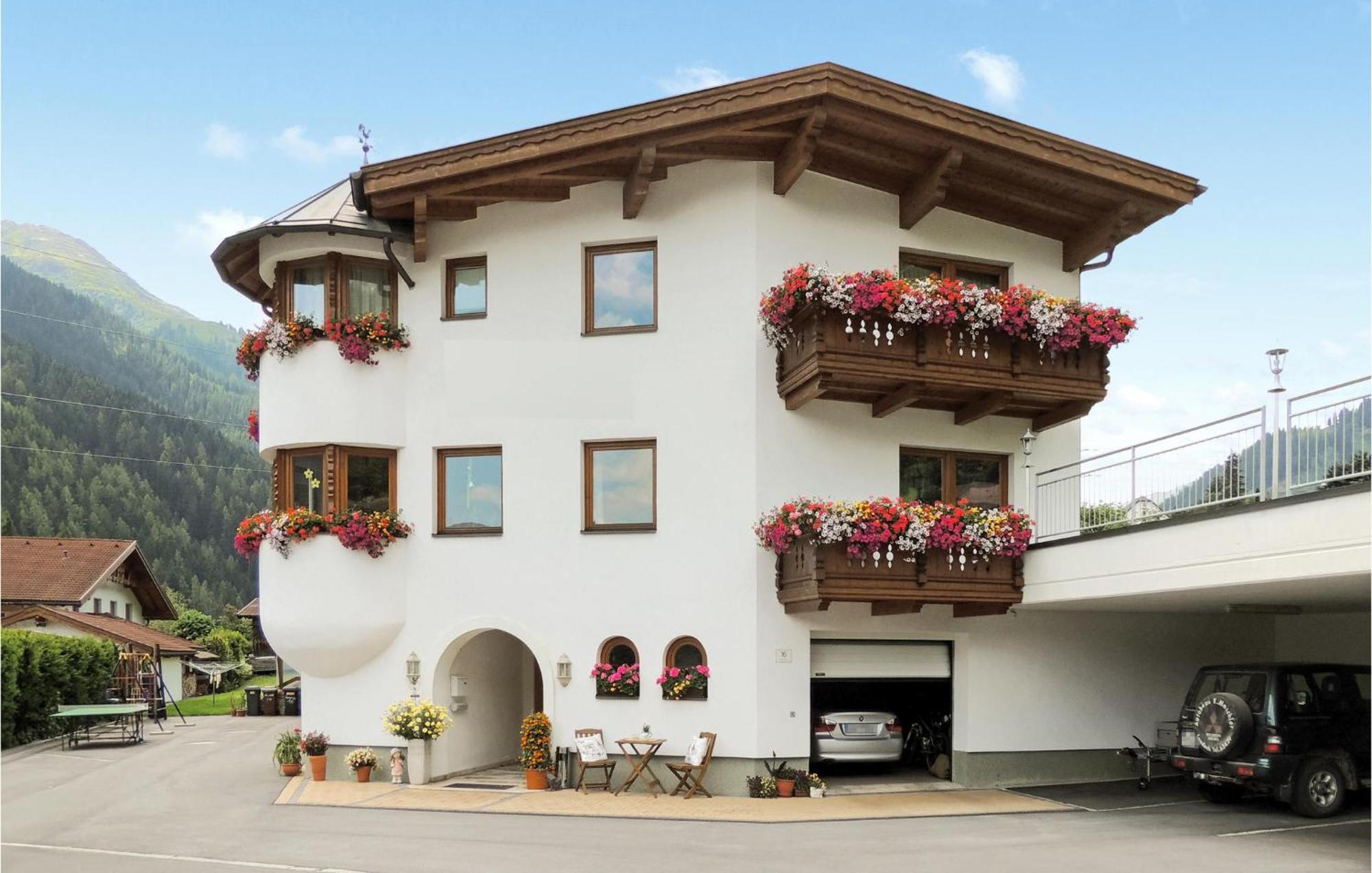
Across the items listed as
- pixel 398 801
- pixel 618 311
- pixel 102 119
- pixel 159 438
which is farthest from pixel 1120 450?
pixel 102 119

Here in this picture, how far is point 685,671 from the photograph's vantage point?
1736cm

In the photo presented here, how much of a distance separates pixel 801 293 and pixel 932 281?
1.80 metres

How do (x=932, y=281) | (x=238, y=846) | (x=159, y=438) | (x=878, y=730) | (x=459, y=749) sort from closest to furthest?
1. (x=238, y=846)
2. (x=932, y=281)
3. (x=878, y=730)
4. (x=459, y=749)
5. (x=159, y=438)

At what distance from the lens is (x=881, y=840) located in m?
13.7

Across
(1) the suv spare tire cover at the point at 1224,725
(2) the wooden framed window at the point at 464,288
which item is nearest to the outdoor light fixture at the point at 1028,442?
(1) the suv spare tire cover at the point at 1224,725

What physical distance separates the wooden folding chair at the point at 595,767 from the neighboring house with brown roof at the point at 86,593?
21889 mm

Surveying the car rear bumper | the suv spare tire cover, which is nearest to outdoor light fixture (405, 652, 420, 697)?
the car rear bumper

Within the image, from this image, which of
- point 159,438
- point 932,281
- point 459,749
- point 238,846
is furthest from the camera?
point 159,438

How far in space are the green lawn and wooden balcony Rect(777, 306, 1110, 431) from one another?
27.0 m

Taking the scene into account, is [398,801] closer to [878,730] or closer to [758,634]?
[758,634]

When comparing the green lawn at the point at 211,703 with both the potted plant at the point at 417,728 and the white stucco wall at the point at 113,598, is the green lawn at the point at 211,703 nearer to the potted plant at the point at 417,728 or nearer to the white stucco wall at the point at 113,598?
the white stucco wall at the point at 113,598

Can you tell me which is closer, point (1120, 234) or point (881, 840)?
point (881, 840)

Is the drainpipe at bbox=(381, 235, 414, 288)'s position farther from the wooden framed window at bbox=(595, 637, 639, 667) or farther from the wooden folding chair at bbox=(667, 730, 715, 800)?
the wooden folding chair at bbox=(667, 730, 715, 800)

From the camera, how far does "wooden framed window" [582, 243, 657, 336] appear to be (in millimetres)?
18391
